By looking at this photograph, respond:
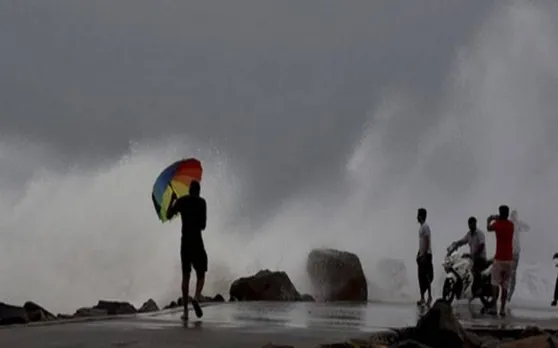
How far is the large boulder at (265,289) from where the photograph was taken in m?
20.0

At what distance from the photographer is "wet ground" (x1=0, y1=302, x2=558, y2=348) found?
27.5 ft

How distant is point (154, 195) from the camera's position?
44.8ft

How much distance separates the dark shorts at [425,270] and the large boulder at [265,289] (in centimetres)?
329

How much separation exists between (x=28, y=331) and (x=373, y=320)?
4.96 m

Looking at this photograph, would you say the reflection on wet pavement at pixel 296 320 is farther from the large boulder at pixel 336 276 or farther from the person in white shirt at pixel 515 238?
the large boulder at pixel 336 276

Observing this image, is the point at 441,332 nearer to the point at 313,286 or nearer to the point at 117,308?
the point at 117,308

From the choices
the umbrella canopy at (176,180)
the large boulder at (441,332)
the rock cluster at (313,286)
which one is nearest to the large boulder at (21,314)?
the rock cluster at (313,286)

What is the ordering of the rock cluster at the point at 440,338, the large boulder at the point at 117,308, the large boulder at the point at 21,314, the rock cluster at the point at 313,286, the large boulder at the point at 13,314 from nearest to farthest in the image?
the rock cluster at the point at 440,338 < the large boulder at the point at 13,314 < the large boulder at the point at 21,314 < the large boulder at the point at 117,308 < the rock cluster at the point at 313,286

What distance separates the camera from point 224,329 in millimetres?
10141

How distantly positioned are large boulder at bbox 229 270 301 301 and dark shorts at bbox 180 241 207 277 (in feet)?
26.7

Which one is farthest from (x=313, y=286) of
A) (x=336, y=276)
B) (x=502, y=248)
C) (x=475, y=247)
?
(x=502, y=248)

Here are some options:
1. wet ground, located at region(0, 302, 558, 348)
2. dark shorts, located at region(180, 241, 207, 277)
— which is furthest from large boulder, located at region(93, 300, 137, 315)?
dark shorts, located at region(180, 241, 207, 277)

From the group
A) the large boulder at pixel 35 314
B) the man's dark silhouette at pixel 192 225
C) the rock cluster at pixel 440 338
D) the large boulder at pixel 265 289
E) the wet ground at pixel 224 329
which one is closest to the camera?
the wet ground at pixel 224 329

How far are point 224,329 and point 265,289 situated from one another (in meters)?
10.1
